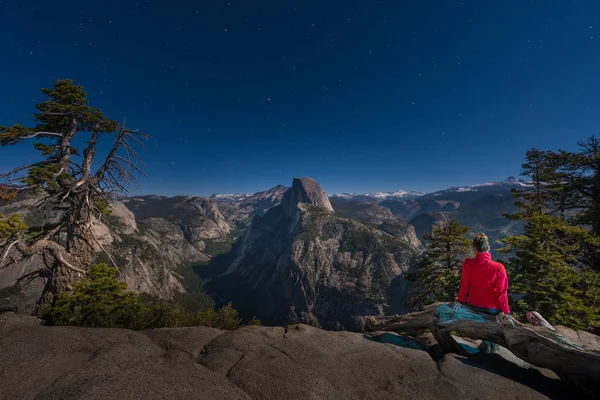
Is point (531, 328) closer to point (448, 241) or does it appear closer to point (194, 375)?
point (194, 375)

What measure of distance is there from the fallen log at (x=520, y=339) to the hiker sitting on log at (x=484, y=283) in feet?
1.06

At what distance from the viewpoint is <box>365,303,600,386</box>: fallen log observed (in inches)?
235

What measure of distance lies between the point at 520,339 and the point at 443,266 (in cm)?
1684

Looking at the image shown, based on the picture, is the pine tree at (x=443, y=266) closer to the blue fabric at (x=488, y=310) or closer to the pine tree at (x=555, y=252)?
the pine tree at (x=555, y=252)

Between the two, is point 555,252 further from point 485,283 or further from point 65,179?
point 65,179

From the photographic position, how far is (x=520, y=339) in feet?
22.6

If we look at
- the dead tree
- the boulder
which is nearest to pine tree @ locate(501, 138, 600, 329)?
the boulder

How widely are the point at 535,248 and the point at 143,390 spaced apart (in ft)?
80.8

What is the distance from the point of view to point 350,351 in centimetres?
771

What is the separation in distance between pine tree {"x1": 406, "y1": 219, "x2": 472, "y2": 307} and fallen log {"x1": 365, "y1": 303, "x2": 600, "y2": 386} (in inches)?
518

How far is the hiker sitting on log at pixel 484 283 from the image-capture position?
7.20m

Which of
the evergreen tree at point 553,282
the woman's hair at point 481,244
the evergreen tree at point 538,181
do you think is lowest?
the evergreen tree at point 553,282

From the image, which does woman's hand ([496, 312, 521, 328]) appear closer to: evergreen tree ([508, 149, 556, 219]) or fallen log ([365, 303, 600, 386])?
fallen log ([365, 303, 600, 386])

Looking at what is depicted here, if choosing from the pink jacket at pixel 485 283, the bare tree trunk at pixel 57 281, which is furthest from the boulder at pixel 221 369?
the bare tree trunk at pixel 57 281
